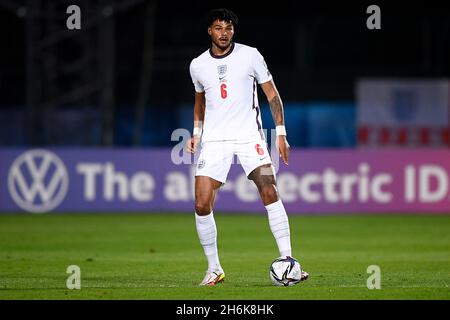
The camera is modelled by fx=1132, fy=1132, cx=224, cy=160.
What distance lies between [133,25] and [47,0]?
14.7 feet

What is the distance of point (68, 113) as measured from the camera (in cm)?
2311

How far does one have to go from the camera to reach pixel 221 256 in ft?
44.5

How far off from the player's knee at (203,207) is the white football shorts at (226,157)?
0.24 meters

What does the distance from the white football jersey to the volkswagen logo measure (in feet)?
35.7

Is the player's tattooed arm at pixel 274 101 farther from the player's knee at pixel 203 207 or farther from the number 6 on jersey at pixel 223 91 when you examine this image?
the player's knee at pixel 203 207

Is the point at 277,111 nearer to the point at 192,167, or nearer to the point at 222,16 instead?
the point at 222,16

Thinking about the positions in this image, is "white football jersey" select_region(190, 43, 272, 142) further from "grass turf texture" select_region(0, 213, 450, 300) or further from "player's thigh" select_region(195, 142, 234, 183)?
"grass turf texture" select_region(0, 213, 450, 300)

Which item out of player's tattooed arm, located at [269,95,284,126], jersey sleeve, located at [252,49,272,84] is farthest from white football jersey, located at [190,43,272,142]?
player's tattooed arm, located at [269,95,284,126]

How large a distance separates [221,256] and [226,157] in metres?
3.58

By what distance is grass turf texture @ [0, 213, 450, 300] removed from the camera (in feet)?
31.5

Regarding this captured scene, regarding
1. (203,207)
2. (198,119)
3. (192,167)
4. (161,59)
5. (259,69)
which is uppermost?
(161,59)

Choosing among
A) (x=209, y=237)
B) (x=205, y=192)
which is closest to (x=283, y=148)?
(x=205, y=192)

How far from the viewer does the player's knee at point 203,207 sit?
33.2ft
